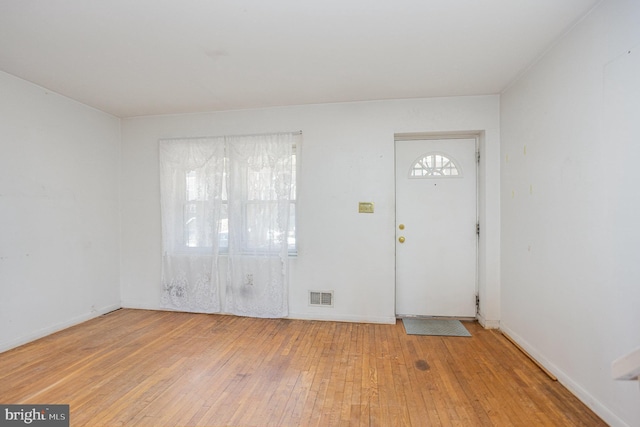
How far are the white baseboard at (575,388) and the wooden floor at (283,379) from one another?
0.17ft

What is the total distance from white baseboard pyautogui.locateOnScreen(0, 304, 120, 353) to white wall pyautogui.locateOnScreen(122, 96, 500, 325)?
238 centimetres

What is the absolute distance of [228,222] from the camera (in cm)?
356

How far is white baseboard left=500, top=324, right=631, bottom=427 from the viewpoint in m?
1.70

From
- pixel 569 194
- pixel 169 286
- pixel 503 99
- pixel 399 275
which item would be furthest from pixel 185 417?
pixel 503 99

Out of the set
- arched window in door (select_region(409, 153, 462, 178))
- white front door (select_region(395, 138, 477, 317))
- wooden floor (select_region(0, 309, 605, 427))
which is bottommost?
wooden floor (select_region(0, 309, 605, 427))

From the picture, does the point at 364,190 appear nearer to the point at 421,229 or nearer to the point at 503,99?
the point at 421,229

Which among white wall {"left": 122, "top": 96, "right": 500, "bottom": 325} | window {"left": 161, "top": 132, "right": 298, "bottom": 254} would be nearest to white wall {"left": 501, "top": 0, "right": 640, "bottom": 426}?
white wall {"left": 122, "top": 96, "right": 500, "bottom": 325}

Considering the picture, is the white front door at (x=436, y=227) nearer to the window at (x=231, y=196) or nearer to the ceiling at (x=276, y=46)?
the ceiling at (x=276, y=46)

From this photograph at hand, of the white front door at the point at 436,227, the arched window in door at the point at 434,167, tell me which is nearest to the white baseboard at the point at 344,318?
the white front door at the point at 436,227

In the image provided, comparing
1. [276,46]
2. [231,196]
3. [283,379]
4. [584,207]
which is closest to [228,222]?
[231,196]

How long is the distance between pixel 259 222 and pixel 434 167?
220 cm

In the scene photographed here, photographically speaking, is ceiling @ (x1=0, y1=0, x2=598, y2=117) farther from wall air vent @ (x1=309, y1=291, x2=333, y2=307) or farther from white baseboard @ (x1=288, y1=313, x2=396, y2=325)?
white baseboard @ (x1=288, y1=313, x2=396, y2=325)

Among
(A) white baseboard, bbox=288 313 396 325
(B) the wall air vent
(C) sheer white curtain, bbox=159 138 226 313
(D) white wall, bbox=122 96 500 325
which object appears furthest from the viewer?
(C) sheer white curtain, bbox=159 138 226 313

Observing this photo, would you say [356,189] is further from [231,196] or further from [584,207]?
[584,207]
